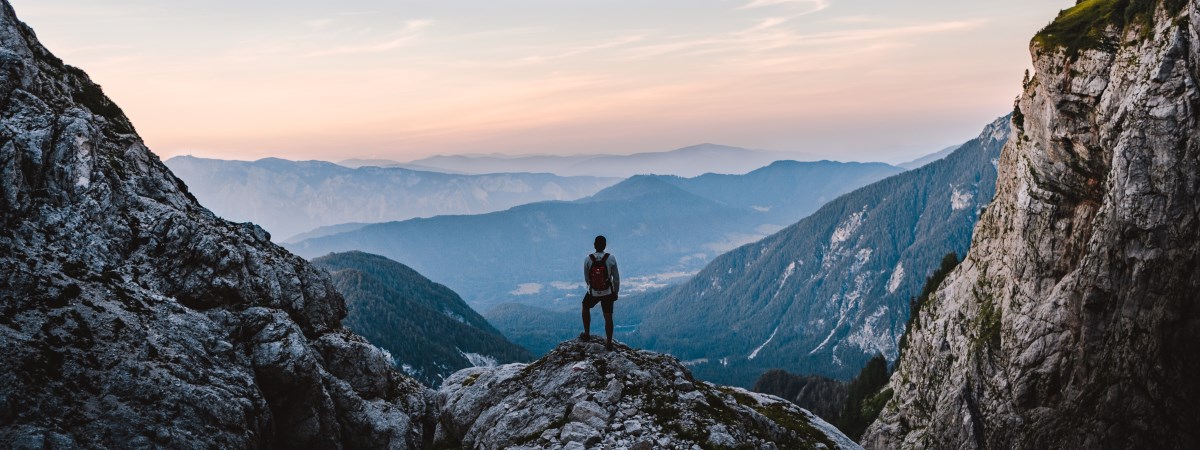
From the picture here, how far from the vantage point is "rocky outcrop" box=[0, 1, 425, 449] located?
71.0 ft

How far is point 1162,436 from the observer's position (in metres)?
74.4

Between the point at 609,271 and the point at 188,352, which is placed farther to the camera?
the point at 609,271

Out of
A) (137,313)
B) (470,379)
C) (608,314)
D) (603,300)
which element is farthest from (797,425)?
(137,313)

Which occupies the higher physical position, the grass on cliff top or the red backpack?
the grass on cliff top

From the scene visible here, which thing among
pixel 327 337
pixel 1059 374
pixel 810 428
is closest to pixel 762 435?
pixel 810 428

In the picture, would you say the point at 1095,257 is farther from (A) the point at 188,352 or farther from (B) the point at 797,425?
(A) the point at 188,352

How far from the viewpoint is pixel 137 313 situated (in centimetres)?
2523

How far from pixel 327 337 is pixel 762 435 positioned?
21.6 m

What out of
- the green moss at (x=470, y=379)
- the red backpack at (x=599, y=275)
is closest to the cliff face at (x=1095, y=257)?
the red backpack at (x=599, y=275)

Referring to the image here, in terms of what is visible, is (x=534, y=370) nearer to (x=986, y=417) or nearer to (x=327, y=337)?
(x=327, y=337)

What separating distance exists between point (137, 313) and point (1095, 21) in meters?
96.7

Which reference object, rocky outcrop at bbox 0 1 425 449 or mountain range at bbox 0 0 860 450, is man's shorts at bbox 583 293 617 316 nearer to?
mountain range at bbox 0 0 860 450

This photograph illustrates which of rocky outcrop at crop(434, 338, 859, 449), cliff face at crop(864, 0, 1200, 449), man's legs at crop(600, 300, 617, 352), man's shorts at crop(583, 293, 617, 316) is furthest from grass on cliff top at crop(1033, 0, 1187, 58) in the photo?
man's shorts at crop(583, 293, 617, 316)

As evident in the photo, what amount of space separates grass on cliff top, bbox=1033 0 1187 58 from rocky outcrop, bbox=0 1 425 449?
266 feet
